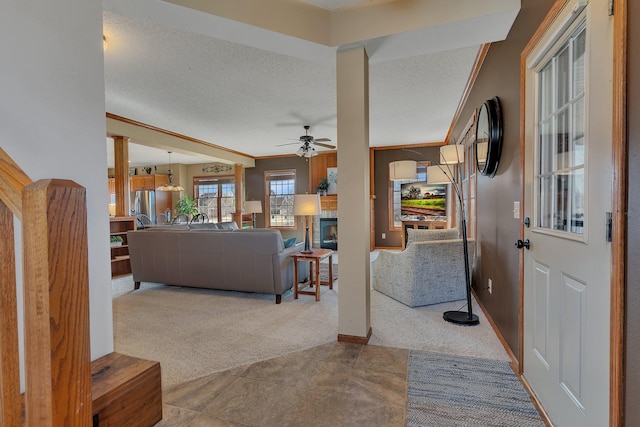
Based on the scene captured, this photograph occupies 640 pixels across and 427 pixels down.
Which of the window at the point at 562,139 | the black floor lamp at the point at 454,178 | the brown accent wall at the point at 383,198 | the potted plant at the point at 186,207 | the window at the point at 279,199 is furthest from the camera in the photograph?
the potted plant at the point at 186,207

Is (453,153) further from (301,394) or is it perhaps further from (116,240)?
(116,240)

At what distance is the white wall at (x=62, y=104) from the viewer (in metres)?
0.97

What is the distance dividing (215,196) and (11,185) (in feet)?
30.3

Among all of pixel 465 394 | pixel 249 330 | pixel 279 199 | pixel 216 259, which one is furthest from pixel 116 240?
pixel 465 394

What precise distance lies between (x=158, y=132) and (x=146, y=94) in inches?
70.6

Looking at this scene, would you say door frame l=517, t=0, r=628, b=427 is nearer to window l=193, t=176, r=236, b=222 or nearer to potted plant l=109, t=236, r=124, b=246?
potted plant l=109, t=236, r=124, b=246

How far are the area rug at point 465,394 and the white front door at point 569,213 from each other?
0.43 ft

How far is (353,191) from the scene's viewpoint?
93.6 inches

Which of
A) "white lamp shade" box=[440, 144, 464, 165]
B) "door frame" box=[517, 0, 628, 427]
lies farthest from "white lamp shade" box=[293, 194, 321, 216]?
"door frame" box=[517, 0, 628, 427]

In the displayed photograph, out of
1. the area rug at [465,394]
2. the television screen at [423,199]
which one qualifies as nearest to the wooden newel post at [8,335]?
the area rug at [465,394]

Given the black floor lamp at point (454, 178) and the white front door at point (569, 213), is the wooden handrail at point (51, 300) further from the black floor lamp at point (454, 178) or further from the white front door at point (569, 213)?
the black floor lamp at point (454, 178)

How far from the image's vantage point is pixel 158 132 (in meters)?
5.34

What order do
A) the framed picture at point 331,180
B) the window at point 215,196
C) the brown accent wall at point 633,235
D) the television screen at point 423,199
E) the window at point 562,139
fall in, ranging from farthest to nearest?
the window at point 215,196, the framed picture at point 331,180, the television screen at point 423,199, the window at point 562,139, the brown accent wall at point 633,235

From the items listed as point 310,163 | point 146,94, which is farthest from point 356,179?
point 310,163
